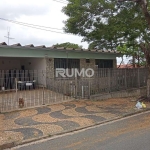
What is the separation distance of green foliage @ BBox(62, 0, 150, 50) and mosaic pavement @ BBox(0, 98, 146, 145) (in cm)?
427

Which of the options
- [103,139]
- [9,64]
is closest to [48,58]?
[9,64]

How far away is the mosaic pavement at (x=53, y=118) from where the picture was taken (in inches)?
263

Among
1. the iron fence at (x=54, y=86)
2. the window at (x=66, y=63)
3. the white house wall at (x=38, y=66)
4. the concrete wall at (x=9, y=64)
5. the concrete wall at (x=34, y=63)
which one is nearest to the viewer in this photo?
the iron fence at (x=54, y=86)

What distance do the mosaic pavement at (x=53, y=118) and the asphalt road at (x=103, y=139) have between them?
0.54m

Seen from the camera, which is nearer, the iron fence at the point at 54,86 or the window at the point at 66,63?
the iron fence at the point at 54,86

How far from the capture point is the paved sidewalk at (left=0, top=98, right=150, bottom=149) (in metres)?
6.59

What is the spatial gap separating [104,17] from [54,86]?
519 centimetres

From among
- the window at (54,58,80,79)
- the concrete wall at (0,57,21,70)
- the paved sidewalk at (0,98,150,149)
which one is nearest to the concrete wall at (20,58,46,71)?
the concrete wall at (0,57,21,70)


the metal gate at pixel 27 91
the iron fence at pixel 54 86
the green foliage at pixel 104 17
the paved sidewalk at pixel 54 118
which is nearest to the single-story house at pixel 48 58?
the metal gate at pixel 27 91

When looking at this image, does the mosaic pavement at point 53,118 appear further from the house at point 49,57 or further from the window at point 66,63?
the window at point 66,63

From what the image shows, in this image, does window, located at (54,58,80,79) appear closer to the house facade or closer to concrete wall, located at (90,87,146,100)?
the house facade

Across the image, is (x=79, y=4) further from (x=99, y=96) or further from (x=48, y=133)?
(x=48, y=133)

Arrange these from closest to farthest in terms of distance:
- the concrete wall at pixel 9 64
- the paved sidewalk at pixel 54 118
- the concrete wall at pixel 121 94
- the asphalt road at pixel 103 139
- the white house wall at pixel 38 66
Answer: the asphalt road at pixel 103 139 → the paved sidewalk at pixel 54 118 → the concrete wall at pixel 121 94 → the white house wall at pixel 38 66 → the concrete wall at pixel 9 64

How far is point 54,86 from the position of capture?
14109 millimetres
